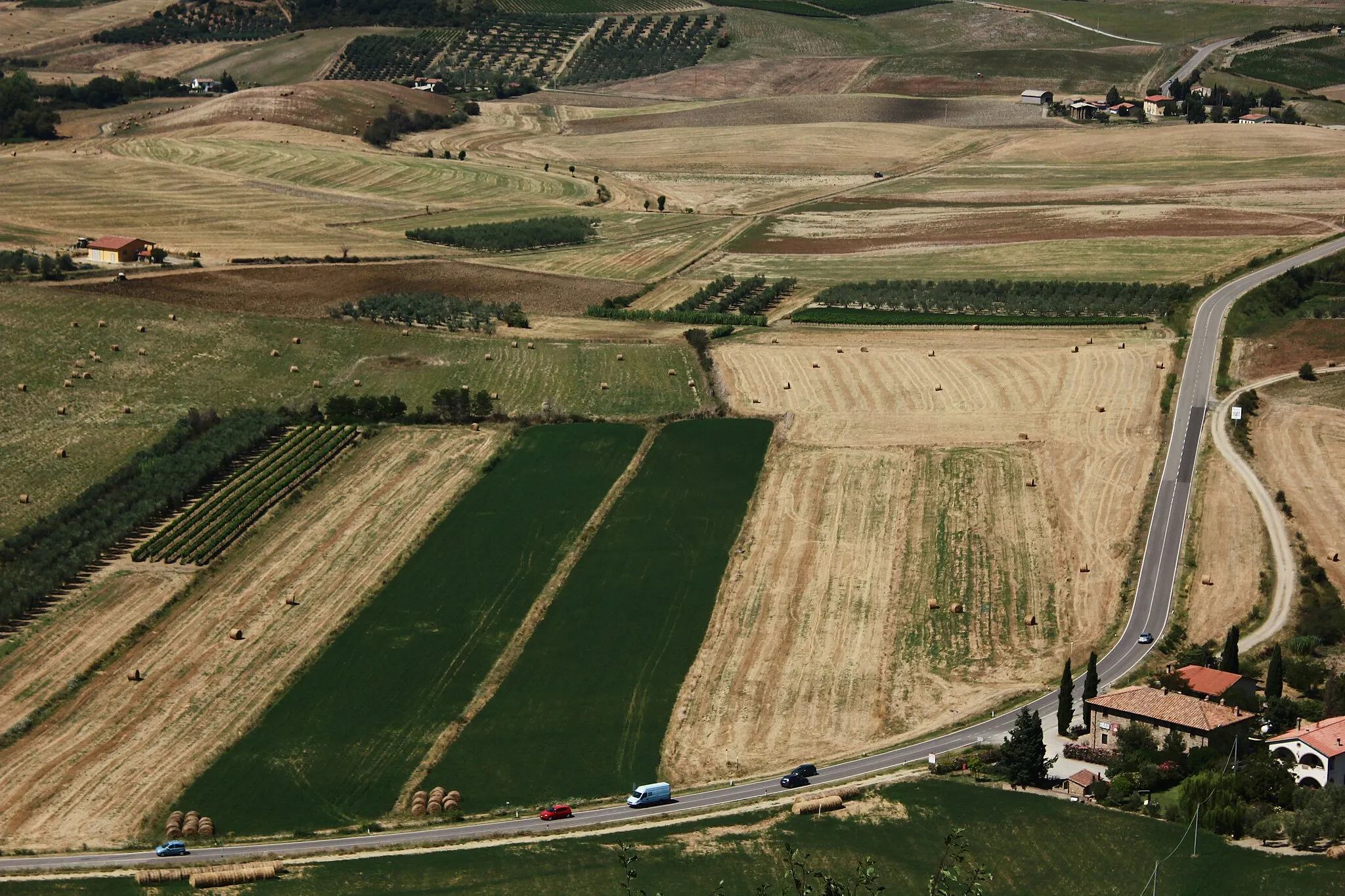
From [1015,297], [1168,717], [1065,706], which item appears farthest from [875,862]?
[1015,297]

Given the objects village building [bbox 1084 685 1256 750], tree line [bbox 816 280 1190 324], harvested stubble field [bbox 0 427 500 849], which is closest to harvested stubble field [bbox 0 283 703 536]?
harvested stubble field [bbox 0 427 500 849]

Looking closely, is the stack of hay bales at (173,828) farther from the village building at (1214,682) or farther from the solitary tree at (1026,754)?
the village building at (1214,682)

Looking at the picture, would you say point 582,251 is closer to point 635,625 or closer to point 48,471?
point 48,471

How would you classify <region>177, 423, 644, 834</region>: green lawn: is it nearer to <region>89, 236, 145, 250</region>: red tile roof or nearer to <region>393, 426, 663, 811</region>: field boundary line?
<region>393, 426, 663, 811</region>: field boundary line

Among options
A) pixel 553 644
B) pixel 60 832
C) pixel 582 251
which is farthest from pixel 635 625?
pixel 582 251

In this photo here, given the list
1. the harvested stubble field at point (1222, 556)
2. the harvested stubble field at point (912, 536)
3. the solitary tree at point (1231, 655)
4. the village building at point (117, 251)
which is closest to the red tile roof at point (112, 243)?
the village building at point (117, 251)

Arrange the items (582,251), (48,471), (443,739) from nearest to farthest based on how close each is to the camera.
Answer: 1. (443,739)
2. (48,471)
3. (582,251)
